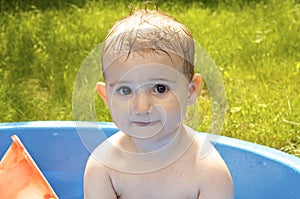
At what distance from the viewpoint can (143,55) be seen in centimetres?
163

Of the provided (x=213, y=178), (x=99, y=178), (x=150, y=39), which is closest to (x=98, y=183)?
(x=99, y=178)

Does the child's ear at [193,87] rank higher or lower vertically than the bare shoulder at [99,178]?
higher

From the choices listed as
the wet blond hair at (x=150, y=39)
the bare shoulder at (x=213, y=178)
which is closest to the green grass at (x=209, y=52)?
the bare shoulder at (x=213, y=178)

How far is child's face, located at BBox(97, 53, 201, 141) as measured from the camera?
161 cm

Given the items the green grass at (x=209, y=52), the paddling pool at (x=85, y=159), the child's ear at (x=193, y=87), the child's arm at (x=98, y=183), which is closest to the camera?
the child's ear at (x=193, y=87)

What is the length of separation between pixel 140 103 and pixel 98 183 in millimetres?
318

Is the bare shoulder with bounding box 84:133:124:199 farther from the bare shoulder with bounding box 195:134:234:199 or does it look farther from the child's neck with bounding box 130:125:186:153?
the bare shoulder with bounding box 195:134:234:199

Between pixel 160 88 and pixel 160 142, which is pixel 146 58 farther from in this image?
pixel 160 142

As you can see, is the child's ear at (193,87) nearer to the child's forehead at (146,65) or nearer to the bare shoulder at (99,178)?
the child's forehead at (146,65)

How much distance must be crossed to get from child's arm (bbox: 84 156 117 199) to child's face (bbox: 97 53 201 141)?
198 mm

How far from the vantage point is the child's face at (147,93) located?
1.61 m

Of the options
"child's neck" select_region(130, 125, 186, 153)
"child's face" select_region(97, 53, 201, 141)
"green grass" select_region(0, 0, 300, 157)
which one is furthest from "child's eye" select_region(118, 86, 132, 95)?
"green grass" select_region(0, 0, 300, 157)

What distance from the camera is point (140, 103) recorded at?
1.60 m

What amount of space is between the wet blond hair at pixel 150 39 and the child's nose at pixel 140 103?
10 cm
